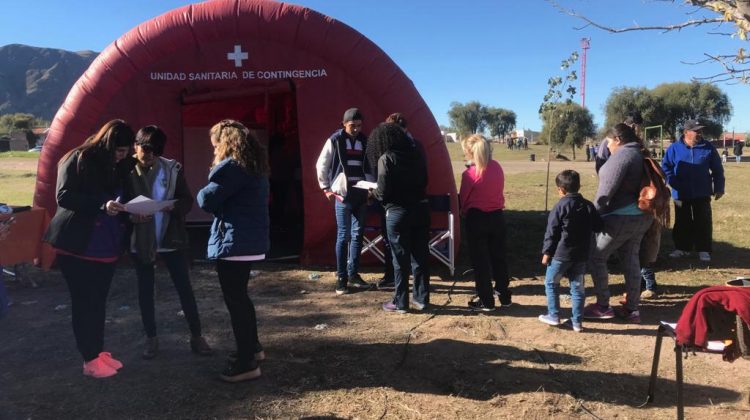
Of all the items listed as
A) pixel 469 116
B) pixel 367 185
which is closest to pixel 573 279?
pixel 367 185

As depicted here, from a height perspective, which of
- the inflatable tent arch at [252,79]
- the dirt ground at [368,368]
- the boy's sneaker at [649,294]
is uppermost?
the inflatable tent arch at [252,79]

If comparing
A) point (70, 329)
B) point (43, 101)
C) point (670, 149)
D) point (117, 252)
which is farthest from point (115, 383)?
point (43, 101)

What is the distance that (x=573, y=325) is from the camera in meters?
4.70

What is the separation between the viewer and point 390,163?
4.75 meters

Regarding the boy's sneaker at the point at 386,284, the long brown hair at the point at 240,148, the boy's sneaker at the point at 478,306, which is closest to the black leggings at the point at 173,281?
the long brown hair at the point at 240,148

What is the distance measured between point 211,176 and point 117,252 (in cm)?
94

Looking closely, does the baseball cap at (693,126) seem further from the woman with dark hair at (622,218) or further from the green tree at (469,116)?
the green tree at (469,116)

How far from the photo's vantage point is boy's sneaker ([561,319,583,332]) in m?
4.64

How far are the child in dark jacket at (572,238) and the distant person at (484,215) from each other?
0.66m

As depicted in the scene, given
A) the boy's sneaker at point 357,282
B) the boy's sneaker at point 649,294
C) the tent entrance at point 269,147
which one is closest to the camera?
the boy's sneaker at point 649,294

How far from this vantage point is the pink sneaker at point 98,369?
3674mm

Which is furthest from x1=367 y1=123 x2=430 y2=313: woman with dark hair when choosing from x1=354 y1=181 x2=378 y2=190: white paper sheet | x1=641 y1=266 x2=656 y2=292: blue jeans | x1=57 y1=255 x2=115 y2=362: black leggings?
x1=641 y1=266 x2=656 y2=292: blue jeans

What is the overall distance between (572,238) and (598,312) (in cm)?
96

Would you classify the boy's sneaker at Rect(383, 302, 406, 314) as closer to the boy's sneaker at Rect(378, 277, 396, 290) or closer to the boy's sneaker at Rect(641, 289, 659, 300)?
the boy's sneaker at Rect(378, 277, 396, 290)
